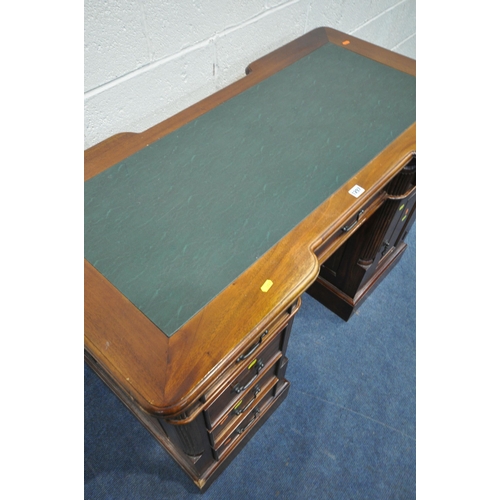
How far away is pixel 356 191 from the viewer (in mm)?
885

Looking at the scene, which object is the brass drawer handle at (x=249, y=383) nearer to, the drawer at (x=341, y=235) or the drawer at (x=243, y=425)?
the drawer at (x=243, y=425)

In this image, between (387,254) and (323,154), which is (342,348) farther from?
(323,154)

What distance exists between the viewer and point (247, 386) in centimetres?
98

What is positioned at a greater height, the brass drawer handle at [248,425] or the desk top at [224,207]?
the desk top at [224,207]

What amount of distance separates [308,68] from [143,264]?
36.0 inches

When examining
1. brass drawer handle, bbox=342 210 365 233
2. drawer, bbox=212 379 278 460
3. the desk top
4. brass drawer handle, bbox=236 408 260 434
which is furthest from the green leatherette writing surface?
brass drawer handle, bbox=236 408 260 434

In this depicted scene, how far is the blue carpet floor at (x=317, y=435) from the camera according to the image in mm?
1263

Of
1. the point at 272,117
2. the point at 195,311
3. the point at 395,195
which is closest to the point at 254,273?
the point at 195,311

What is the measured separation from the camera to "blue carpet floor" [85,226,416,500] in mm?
1263

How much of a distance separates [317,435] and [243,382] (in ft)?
1.94

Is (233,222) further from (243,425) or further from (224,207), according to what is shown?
(243,425)

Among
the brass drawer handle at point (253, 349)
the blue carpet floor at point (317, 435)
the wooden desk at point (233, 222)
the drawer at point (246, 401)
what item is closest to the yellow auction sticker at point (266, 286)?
the wooden desk at point (233, 222)

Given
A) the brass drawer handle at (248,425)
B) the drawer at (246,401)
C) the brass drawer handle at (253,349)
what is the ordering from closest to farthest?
the brass drawer handle at (253,349), the drawer at (246,401), the brass drawer handle at (248,425)

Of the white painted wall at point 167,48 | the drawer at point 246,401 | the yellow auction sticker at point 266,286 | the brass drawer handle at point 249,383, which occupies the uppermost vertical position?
the white painted wall at point 167,48
